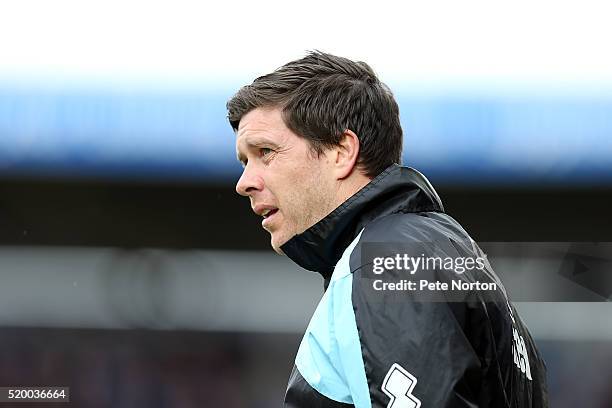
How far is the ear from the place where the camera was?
1323 mm

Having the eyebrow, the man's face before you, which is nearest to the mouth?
the man's face

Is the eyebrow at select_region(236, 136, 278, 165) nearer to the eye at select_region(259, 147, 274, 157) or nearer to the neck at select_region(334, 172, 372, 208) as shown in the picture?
the eye at select_region(259, 147, 274, 157)

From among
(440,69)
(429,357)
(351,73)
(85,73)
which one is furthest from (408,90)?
(429,357)

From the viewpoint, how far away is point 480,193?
2.90 m

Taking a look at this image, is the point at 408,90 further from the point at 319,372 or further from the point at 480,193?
the point at 319,372

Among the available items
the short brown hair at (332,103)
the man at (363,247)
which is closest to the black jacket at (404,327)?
the man at (363,247)

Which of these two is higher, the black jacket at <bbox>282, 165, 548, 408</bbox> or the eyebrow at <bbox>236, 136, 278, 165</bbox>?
the eyebrow at <bbox>236, 136, 278, 165</bbox>

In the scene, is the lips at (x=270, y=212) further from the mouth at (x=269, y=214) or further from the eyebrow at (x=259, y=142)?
the eyebrow at (x=259, y=142)

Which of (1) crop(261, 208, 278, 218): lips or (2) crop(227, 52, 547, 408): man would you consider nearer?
(2) crop(227, 52, 547, 408): man

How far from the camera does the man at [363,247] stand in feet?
3.37

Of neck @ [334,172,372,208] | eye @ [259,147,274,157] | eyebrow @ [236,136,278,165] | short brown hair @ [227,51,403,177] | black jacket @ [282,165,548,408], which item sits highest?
short brown hair @ [227,51,403,177]

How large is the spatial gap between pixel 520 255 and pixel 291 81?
1752 millimetres

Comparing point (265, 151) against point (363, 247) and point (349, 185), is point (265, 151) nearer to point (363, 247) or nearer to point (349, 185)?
point (349, 185)

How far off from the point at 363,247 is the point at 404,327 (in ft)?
0.48
